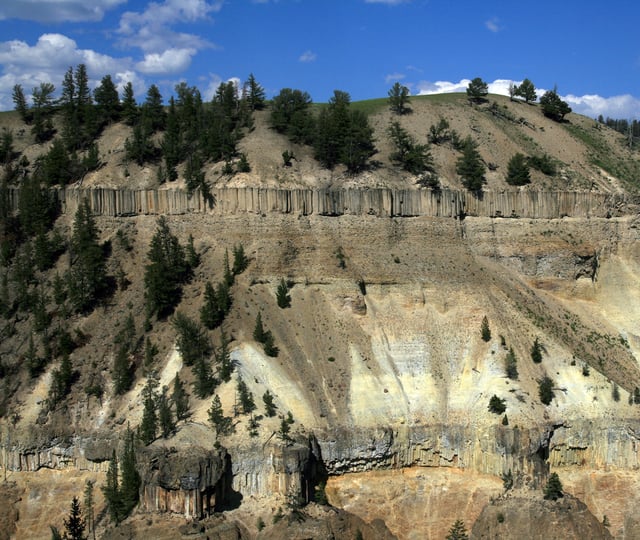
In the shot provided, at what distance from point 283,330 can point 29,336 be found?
950 inches

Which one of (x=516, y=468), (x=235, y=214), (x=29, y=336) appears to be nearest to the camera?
(x=516, y=468)

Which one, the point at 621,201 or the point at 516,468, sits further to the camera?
the point at 621,201

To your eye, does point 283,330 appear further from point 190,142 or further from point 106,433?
point 190,142

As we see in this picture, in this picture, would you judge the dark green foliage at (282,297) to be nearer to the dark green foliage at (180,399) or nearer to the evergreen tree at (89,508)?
the dark green foliage at (180,399)

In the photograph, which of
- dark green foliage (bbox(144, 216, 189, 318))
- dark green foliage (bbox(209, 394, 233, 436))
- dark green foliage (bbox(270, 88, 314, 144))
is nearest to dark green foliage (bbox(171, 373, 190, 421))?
dark green foliage (bbox(209, 394, 233, 436))

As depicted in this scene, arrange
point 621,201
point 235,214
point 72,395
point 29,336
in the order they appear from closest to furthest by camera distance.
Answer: point 72,395 < point 29,336 < point 235,214 < point 621,201

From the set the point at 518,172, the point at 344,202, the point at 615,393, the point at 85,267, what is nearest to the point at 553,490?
the point at 615,393

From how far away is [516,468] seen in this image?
6862 centimetres

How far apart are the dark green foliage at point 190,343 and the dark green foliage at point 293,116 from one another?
3060 cm

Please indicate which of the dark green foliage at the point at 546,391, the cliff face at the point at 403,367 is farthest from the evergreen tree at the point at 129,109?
the dark green foliage at the point at 546,391

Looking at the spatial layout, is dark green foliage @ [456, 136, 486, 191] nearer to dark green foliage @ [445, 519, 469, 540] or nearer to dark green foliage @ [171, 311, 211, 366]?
dark green foliage @ [171, 311, 211, 366]

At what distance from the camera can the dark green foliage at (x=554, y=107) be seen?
112 metres

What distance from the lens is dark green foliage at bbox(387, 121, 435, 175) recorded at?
3639 inches

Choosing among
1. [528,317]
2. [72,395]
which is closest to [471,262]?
[528,317]
